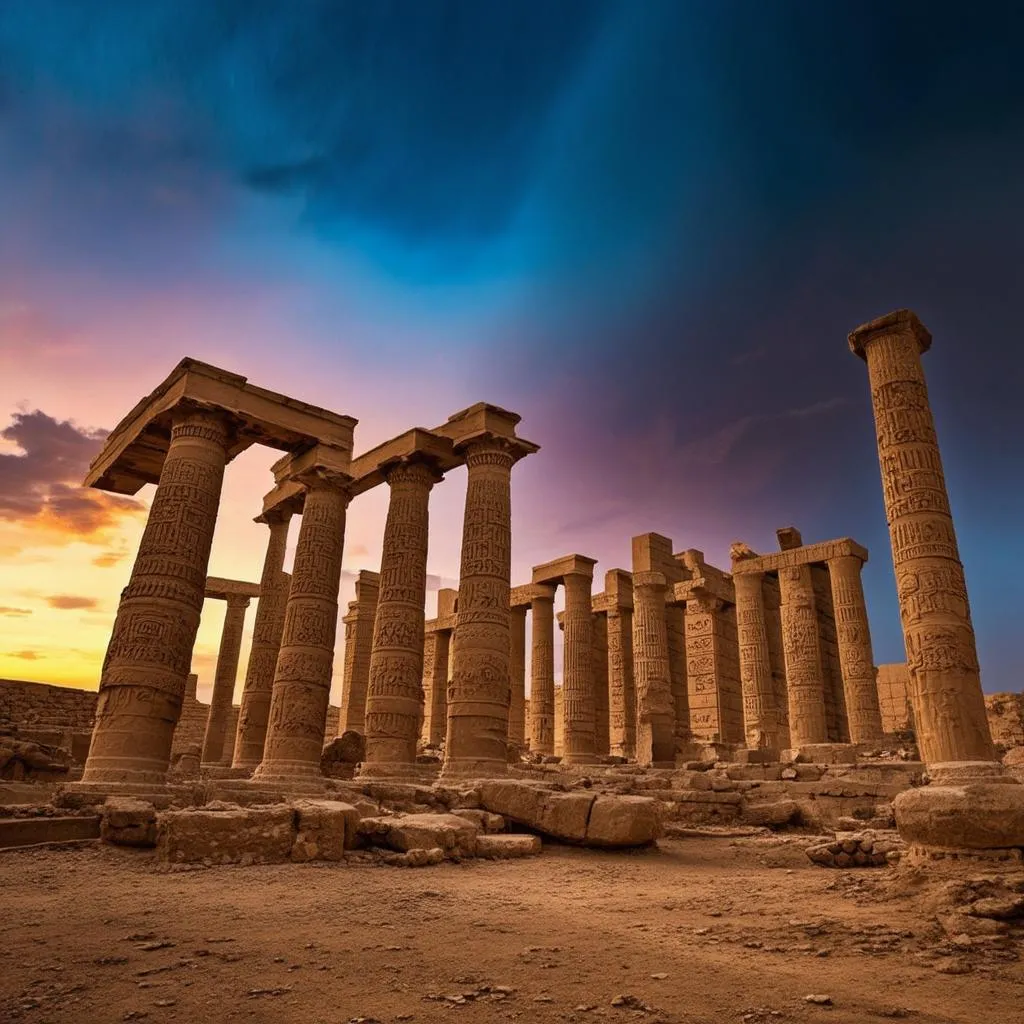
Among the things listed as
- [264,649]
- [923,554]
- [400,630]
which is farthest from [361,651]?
[923,554]

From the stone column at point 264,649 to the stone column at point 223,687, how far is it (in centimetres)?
584

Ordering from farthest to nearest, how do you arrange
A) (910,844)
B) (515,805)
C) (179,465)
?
1. (179,465)
2. (515,805)
3. (910,844)

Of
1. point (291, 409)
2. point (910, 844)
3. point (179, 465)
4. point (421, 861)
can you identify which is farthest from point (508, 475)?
point (910, 844)

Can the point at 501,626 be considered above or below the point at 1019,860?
above

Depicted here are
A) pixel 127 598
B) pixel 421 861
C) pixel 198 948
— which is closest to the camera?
pixel 198 948

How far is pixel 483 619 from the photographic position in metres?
14.2

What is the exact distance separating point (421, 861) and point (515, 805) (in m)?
2.78

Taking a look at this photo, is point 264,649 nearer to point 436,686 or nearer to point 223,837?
point 223,837

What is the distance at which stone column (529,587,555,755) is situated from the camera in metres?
26.2

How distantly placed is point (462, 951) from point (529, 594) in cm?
2222

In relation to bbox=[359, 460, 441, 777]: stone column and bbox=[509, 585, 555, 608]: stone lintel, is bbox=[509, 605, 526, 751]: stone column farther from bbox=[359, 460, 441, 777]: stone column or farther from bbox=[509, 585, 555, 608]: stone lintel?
bbox=[359, 460, 441, 777]: stone column

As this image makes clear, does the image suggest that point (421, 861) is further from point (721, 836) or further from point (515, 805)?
point (721, 836)

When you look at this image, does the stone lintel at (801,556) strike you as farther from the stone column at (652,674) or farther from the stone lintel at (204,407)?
the stone lintel at (204,407)

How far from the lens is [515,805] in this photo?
33.8ft
